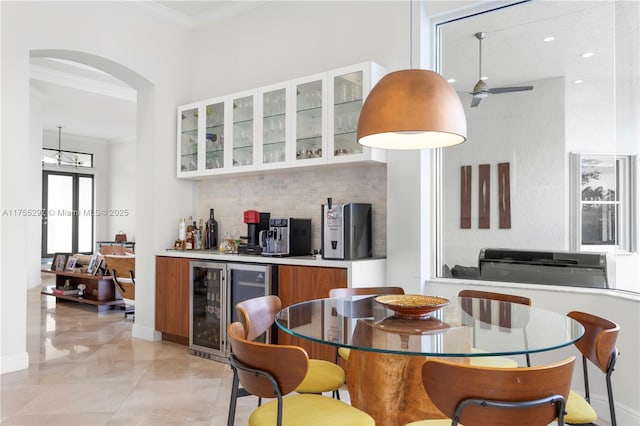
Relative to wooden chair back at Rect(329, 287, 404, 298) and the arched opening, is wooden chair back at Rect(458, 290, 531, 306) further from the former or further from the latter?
the arched opening

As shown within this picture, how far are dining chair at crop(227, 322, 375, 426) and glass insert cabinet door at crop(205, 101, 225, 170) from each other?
3156mm

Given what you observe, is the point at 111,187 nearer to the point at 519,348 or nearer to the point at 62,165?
the point at 62,165

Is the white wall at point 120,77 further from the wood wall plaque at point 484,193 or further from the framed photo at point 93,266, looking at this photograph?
the wood wall plaque at point 484,193

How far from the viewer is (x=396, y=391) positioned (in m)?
2.18

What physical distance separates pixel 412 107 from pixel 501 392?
1.20 meters

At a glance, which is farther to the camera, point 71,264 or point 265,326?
point 71,264

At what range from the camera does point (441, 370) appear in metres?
1.54

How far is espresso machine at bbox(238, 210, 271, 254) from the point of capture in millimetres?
4366

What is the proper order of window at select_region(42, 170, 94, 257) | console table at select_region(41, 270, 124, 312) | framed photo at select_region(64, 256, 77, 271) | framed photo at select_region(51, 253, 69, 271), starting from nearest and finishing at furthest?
console table at select_region(41, 270, 124, 312) → framed photo at select_region(64, 256, 77, 271) → framed photo at select_region(51, 253, 69, 271) → window at select_region(42, 170, 94, 257)

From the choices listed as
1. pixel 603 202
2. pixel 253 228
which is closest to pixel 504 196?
pixel 603 202

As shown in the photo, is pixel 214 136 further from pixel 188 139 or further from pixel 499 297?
pixel 499 297

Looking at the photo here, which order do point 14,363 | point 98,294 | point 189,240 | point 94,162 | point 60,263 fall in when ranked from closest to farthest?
point 14,363 < point 189,240 < point 98,294 < point 60,263 < point 94,162

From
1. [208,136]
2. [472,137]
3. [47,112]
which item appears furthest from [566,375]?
[47,112]

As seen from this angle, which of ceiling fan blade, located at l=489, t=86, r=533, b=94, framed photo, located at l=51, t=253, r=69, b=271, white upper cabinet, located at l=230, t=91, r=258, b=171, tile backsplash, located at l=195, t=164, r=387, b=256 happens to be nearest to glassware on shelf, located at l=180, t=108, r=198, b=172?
tile backsplash, located at l=195, t=164, r=387, b=256
